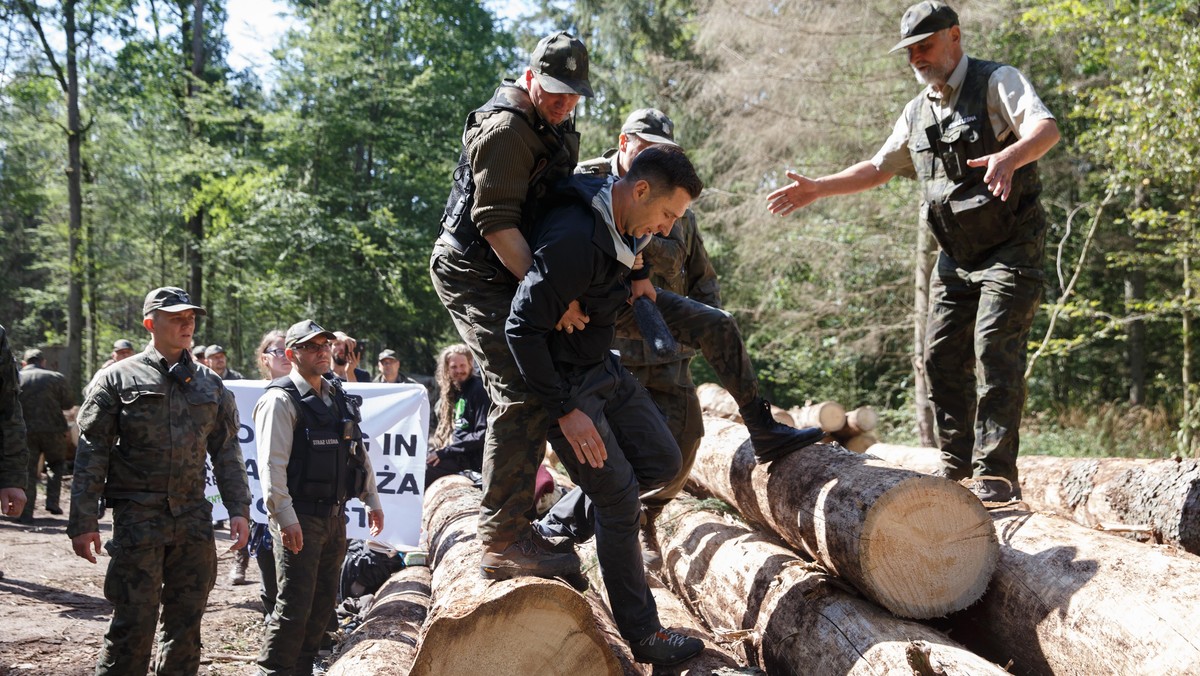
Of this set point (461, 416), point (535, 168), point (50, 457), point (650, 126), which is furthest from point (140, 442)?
point (50, 457)

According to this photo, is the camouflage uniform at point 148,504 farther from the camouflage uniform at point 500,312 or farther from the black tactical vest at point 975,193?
the black tactical vest at point 975,193

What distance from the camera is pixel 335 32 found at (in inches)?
1040

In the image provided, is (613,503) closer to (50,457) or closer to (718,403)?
(718,403)

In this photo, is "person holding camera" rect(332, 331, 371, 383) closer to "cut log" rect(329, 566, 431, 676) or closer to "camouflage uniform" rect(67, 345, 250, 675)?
"cut log" rect(329, 566, 431, 676)

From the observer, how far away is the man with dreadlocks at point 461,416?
9.02 metres

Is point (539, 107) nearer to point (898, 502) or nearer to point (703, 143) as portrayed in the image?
point (898, 502)

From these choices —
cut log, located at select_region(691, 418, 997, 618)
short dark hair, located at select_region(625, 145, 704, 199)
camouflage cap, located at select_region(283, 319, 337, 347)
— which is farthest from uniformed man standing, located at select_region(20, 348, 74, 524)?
cut log, located at select_region(691, 418, 997, 618)

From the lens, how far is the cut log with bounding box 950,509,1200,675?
3.09m

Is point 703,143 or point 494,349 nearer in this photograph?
point 494,349

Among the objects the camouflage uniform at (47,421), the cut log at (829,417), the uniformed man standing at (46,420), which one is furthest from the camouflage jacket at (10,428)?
the cut log at (829,417)

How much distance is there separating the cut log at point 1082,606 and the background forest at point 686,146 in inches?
353

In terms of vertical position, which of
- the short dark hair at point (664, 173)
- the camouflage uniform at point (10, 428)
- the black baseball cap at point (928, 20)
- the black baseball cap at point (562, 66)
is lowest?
the camouflage uniform at point (10, 428)

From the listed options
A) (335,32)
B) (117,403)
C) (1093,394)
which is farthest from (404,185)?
(117,403)

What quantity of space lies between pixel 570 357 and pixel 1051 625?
7.00 feet
